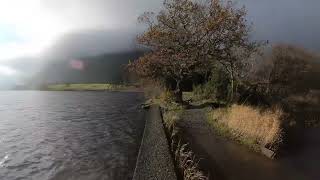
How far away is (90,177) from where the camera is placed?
61.3 feet

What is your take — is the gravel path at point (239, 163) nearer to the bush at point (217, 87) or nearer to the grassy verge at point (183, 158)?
the grassy verge at point (183, 158)

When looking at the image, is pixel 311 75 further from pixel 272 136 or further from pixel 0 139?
pixel 0 139

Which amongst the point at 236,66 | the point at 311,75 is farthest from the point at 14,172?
the point at 311,75

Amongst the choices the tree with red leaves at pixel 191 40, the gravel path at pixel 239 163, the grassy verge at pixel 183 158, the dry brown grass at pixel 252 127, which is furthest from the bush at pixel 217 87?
the gravel path at pixel 239 163

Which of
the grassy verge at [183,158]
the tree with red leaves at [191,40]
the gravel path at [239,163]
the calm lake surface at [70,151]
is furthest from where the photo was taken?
the tree with red leaves at [191,40]

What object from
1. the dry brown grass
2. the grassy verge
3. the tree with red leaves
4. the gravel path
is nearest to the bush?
the tree with red leaves

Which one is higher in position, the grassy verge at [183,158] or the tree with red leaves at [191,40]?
the tree with red leaves at [191,40]

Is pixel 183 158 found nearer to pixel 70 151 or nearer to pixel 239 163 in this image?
pixel 239 163

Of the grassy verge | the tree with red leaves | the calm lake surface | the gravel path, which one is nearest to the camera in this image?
the grassy verge

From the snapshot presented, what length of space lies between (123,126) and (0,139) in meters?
10.9

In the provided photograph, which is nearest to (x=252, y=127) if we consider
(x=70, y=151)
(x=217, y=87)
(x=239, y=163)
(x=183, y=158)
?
(x=239, y=163)

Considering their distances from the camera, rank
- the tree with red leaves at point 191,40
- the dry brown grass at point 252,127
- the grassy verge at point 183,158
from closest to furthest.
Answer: the grassy verge at point 183,158, the dry brown grass at point 252,127, the tree with red leaves at point 191,40

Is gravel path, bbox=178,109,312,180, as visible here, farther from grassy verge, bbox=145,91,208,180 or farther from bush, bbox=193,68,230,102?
bush, bbox=193,68,230,102

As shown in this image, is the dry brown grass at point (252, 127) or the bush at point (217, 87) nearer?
the dry brown grass at point (252, 127)
